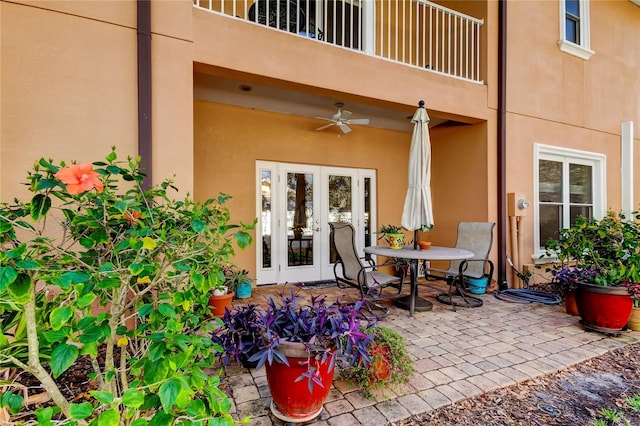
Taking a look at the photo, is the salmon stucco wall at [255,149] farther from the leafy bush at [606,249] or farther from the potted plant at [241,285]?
the leafy bush at [606,249]

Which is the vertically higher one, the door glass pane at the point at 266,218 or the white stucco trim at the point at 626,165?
the white stucco trim at the point at 626,165

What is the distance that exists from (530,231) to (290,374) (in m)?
5.33

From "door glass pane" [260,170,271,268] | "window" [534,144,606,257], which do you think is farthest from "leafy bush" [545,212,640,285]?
"door glass pane" [260,170,271,268]

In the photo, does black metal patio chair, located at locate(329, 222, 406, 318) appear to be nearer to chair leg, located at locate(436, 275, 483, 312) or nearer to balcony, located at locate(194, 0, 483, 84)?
chair leg, located at locate(436, 275, 483, 312)

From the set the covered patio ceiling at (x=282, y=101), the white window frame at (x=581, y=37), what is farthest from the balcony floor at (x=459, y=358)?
the white window frame at (x=581, y=37)

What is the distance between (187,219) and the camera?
1.55m

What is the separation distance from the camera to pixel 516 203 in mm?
5148

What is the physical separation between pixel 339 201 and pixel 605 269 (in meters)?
3.79

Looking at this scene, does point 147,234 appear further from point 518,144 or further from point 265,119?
point 518,144

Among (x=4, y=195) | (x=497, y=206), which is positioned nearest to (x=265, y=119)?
(x=4, y=195)

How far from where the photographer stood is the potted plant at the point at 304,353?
1.71 metres

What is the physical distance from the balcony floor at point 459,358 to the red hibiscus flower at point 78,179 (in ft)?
→ 5.20

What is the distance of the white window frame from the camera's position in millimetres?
5703

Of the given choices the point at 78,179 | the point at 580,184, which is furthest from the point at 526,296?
the point at 78,179
